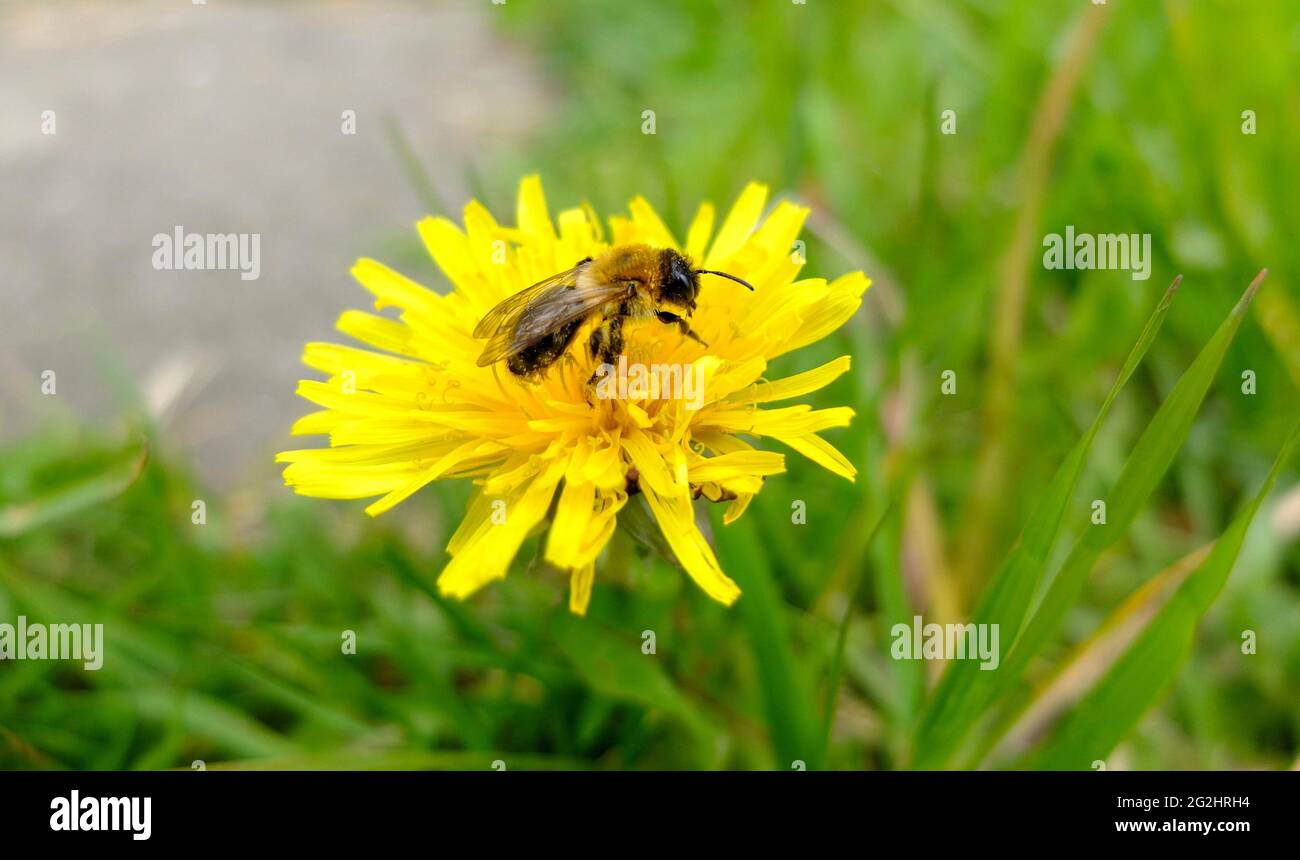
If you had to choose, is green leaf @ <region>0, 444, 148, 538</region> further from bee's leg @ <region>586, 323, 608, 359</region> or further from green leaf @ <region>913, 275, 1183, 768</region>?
green leaf @ <region>913, 275, 1183, 768</region>

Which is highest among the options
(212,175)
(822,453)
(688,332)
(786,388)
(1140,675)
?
(212,175)

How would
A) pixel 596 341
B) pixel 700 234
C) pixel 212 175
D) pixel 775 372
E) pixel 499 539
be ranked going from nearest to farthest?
pixel 499 539, pixel 596 341, pixel 700 234, pixel 775 372, pixel 212 175

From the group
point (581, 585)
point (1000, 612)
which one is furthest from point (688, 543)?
point (1000, 612)

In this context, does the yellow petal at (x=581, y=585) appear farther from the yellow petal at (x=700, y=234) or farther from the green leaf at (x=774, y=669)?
the yellow petal at (x=700, y=234)

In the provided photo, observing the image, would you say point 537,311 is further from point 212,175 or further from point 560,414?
point 212,175

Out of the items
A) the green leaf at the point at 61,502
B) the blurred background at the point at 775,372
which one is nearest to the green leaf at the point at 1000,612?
the blurred background at the point at 775,372

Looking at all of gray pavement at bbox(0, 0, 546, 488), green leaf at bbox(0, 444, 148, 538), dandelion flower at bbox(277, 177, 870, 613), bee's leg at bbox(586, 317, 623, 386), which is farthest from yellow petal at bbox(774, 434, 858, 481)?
gray pavement at bbox(0, 0, 546, 488)

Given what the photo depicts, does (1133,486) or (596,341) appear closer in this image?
(1133,486)

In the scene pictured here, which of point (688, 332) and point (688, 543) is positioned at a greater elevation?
point (688, 332)
